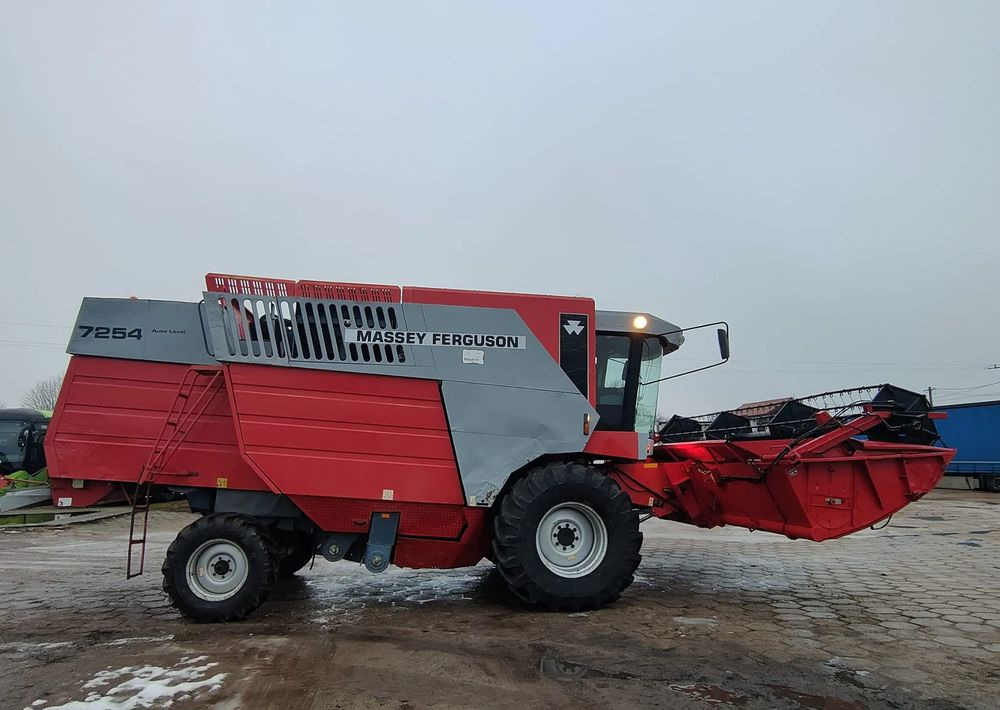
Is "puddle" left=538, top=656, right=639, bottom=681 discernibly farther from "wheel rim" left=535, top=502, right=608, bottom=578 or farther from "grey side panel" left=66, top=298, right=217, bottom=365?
"grey side panel" left=66, top=298, right=217, bottom=365

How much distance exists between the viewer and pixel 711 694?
12.2ft

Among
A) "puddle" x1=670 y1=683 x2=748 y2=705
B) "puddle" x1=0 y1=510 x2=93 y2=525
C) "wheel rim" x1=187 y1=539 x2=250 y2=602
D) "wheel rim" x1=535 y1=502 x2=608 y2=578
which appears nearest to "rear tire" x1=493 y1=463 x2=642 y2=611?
"wheel rim" x1=535 y1=502 x2=608 y2=578

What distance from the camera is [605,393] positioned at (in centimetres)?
623

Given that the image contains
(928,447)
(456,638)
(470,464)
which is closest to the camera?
(456,638)

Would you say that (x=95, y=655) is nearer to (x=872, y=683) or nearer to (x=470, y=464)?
(x=470, y=464)

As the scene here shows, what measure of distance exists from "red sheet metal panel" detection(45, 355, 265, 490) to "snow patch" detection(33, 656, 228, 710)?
1751mm

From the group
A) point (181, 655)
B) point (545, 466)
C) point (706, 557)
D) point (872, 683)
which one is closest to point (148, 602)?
point (181, 655)

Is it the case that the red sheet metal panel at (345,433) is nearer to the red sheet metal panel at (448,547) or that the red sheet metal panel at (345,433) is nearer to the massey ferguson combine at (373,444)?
the massey ferguson combine at (373,444)

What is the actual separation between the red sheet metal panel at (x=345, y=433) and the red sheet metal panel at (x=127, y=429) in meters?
0.37

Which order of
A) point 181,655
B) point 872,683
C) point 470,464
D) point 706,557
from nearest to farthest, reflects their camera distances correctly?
point 872,683
point 181,655
point 470,464
point 706,557

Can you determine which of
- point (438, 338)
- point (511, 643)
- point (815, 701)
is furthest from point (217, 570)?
point (815, 701)

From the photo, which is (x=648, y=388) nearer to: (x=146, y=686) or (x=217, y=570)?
(x=217, y=570)

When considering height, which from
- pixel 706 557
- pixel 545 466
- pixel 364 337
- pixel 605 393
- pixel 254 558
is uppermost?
pixel 364 337

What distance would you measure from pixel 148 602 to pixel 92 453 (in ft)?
5.55
